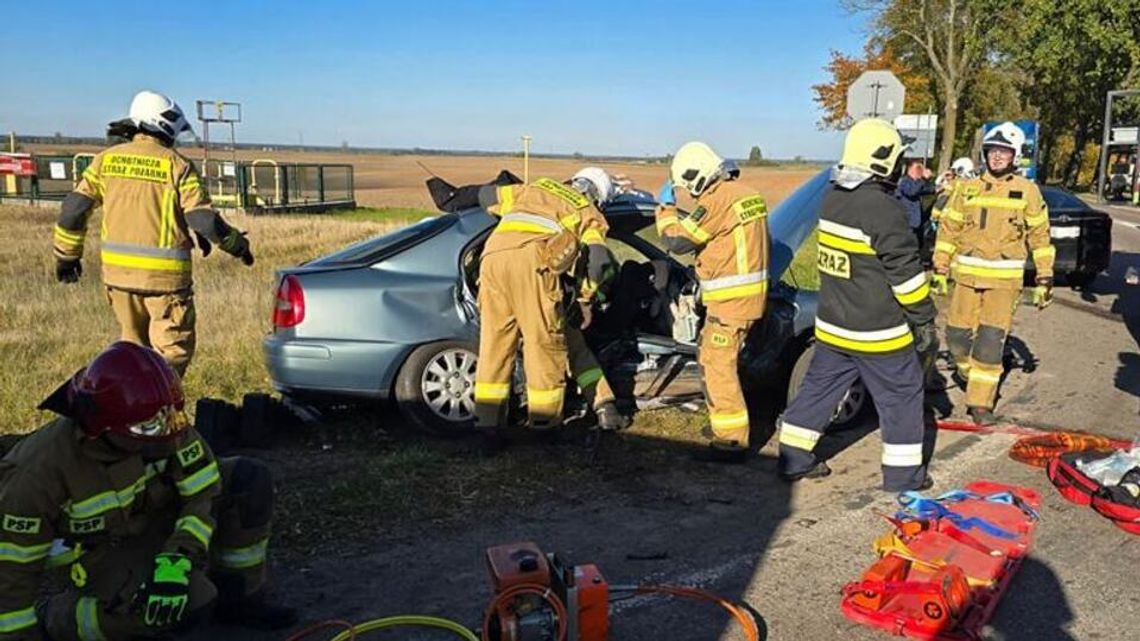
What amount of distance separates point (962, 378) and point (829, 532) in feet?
10.8

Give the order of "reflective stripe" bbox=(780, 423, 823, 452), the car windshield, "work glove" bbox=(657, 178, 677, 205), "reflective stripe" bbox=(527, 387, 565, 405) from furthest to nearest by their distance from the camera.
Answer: the car windshield → "work glove" bbox=(657, 178, 677, 205) → "reflective stripe" bbox=(527, 387, 565, 405) → "reflective stripe" bbox=(780, 423, 823, 452)

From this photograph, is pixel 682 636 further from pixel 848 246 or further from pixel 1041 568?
pixel 848 246

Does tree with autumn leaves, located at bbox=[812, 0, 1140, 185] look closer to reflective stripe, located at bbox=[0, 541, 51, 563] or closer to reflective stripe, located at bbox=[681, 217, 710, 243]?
reflective stripe, located at bbox=[681, 217, 710, 243]

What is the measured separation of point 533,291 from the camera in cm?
496

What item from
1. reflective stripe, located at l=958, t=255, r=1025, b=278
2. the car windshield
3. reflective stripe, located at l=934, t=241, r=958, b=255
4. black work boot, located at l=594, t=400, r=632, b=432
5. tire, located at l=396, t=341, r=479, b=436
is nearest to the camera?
tire, located at l=396, t=341, r=479, b=436

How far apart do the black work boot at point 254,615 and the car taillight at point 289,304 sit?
2157 millimetres

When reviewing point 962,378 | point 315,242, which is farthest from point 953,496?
point 315,242

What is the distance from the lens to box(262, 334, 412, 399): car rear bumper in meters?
5.22

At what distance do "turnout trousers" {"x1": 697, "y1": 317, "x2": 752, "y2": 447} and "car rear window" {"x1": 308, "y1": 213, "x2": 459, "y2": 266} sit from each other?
65.8 inches

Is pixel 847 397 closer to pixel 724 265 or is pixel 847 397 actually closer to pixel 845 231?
A: pixel 724 265

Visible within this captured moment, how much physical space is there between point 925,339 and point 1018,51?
1225 inches

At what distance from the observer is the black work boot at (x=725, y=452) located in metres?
5.21

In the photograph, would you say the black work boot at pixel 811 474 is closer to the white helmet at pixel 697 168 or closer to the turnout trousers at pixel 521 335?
the turnout trousers at pixel 521 335

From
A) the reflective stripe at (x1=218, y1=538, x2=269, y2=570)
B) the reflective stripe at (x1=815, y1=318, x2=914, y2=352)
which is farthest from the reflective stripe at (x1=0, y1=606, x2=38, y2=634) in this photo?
the reflective stripe at (x1=815, y1=318, x2=914, y2=352)
